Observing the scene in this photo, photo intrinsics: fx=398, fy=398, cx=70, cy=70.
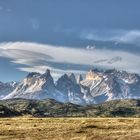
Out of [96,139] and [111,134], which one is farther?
[111,134]

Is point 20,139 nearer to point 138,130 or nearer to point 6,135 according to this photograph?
point 6,135

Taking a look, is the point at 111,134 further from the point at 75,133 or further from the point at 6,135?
the point at 6,135

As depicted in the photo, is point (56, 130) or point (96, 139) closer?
point (96, 139)

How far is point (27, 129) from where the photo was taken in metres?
59.6

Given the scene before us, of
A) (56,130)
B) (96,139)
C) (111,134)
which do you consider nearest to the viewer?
(96,139)

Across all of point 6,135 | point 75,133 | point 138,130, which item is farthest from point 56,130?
point 138,130

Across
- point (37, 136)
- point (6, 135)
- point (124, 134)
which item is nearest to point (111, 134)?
point (124, 134)

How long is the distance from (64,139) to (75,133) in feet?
15.0

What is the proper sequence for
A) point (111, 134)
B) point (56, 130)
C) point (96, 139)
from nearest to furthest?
point (96, 139) < point (111, 134) < point (56, 130)

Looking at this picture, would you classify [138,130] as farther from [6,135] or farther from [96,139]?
[6,135]

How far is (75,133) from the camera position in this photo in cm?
5516

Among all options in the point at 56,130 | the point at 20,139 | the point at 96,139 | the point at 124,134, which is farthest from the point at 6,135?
the point at 124,134

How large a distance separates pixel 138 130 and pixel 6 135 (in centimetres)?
1902

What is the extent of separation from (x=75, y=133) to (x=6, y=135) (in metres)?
9.46
